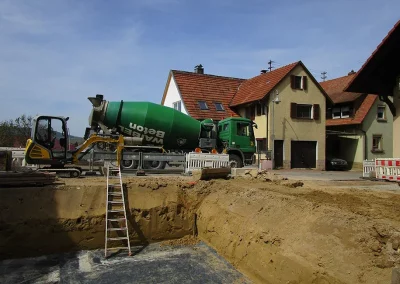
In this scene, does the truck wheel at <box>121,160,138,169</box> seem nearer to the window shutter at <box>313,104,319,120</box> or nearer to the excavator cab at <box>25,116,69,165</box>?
the excavator cab at <box>25,116,69,165</box>

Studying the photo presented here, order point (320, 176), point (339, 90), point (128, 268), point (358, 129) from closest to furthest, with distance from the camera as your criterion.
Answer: point (128, 268) < point (320, 176) < point (358, 129) < point (339, 90)

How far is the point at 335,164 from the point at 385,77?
12236 mm

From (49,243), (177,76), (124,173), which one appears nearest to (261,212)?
(49,243)

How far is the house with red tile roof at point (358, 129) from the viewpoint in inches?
986

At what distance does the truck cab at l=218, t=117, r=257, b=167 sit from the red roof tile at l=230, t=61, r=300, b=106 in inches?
281

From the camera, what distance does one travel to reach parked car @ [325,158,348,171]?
2466 cm

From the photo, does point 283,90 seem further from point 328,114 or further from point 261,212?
point 261,212

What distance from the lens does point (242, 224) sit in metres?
7.23

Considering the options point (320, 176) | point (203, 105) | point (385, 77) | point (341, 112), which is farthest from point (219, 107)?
point (385, 77)

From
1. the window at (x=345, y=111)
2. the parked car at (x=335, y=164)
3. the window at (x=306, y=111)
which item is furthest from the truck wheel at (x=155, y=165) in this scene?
the window at (x=345, y=111)

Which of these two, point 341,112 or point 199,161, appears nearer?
point 199,161

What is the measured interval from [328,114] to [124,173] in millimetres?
19591

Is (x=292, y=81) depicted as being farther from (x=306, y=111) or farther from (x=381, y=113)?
(x=381, y=113)

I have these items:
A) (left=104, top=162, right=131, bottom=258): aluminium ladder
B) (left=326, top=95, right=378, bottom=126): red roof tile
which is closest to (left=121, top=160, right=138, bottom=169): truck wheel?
(left=104, top=162, right=131, bottom=258): aluminium ladder
